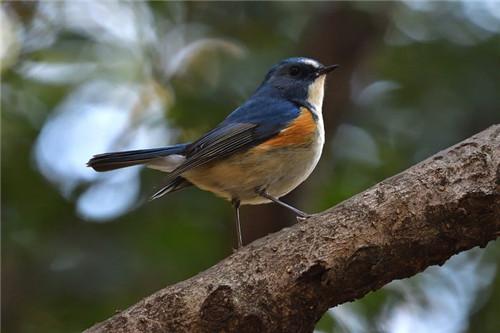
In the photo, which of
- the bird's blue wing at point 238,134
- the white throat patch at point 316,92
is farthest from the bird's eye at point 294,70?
the bird's blue wing at point 238,134

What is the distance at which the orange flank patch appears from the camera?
4.51 m

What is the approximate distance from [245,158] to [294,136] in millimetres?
311

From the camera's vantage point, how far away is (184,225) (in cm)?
550

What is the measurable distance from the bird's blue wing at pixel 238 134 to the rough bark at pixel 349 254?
4.49 feet

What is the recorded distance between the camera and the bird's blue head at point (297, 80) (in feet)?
17.3

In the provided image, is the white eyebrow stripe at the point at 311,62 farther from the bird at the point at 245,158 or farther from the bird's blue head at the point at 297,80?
the bird at the point at 245,158

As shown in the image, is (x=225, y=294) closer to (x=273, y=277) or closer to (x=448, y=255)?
(x=273, y=277)

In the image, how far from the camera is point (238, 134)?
459cm

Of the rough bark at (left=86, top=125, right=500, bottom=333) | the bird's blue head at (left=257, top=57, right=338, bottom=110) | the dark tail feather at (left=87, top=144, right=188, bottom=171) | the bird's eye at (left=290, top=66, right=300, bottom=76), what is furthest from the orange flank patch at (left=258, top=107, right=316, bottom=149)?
the rough bark at (left=86, top=125, right=500, bottom=333)

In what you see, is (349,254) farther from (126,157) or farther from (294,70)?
(294,70)

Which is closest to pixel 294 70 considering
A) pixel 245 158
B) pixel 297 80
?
pixel 297 80

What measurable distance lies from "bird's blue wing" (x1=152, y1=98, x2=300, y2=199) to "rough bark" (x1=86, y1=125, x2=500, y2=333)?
1.37 meters

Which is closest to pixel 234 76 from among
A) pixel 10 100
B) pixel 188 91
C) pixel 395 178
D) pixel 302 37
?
pixel 188 91

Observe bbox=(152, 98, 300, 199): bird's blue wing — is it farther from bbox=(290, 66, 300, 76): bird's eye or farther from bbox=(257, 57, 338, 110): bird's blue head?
bbox=(290, 66, 300, 76): bird's eye
